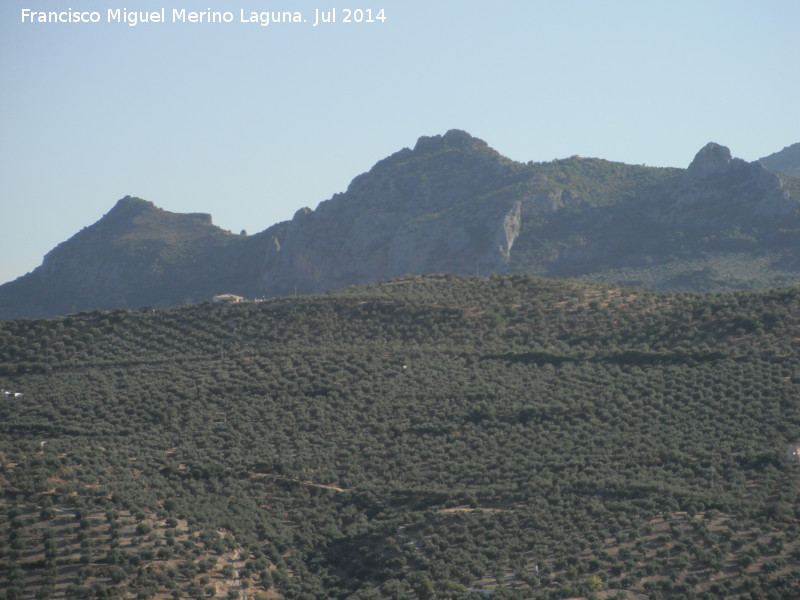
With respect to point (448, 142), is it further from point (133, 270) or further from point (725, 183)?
point (133, 270)

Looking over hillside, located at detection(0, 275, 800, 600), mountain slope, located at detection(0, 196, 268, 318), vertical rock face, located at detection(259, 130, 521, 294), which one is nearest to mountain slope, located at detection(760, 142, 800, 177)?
vertical rock face, located at detection(259, 130, 521, 294)

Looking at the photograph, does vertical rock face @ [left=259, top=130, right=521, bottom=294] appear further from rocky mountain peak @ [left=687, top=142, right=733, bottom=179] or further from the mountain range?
rocky mountain peak @ [left=687, top=142, right=733, bottom=179]

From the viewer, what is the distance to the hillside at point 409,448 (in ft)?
108

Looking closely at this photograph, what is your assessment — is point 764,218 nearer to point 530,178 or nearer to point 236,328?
point 530,178

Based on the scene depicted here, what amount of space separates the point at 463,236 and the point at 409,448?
81.7 m

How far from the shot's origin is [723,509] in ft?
119

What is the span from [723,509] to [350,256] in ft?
326

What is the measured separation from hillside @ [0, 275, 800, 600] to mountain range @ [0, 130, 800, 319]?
48.9 metres

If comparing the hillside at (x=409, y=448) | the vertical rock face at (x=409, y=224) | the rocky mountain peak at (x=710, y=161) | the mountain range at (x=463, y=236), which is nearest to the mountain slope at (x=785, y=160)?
the mountain range at (x=463, y=236)

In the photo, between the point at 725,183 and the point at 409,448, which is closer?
the point at 409,448

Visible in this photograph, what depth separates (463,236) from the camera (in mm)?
125250

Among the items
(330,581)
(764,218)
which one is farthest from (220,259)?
(330,581)

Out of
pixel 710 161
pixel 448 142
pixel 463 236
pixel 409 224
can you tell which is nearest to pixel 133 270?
pixel 409 224

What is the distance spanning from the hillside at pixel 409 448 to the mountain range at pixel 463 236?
1925 inches
